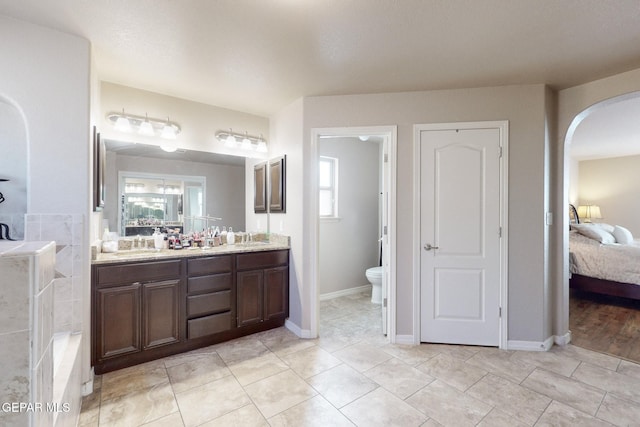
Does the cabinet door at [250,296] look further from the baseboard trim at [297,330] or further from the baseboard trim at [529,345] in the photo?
the baseboard trim at [529,345]

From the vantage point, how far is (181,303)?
2480mm

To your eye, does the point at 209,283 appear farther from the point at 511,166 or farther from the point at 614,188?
the point at 614,188

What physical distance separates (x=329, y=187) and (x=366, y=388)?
278 centimetres

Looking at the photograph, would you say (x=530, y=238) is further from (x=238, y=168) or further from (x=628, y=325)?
(x=238, y=168)

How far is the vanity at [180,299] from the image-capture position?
2168 mm

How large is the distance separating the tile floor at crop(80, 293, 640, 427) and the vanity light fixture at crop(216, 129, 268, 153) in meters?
2.07

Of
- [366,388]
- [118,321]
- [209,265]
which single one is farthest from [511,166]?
[118,321]

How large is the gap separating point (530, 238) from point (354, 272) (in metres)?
2.40

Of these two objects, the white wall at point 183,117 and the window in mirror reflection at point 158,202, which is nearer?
the white wall at point 183,117

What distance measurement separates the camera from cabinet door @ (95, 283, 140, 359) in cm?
213

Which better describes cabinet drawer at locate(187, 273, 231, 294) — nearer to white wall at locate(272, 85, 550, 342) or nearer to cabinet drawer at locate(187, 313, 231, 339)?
cabinet drawer at locate(187, 313, 231, 339)

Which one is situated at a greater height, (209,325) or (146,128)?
(146,128)

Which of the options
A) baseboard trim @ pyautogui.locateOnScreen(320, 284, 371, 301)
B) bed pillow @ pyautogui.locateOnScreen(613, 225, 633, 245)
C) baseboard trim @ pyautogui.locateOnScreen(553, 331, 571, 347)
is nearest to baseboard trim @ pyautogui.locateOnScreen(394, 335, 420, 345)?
baseboard trim @ pyautogui.locateOnScreen(553, 331, 571, 347)

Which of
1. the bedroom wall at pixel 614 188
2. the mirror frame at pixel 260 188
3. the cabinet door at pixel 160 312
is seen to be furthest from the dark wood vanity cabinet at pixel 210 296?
the bedroom wall at pixel 614 188
